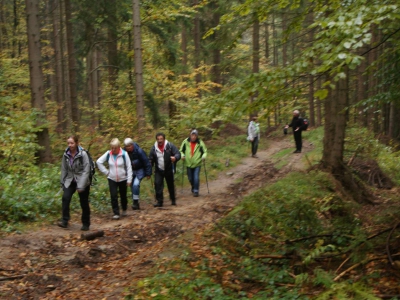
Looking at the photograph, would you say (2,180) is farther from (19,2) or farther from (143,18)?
(19,2)

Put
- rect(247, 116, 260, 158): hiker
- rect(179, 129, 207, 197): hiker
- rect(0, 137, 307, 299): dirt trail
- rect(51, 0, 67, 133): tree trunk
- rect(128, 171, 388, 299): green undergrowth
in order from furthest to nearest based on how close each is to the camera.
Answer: rect(51, 0, 67, 133): tree trunk → rect(247, 116, 260, 158): hiker → rect(179, 129, 207, 197): hiker → rect(0, 137, 307, 299): dirt trail → rect(128, 171, 388, 299): green undergrowth

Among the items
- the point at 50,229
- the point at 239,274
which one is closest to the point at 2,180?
the point at 50,229

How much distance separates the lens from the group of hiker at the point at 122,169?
28.2 feet

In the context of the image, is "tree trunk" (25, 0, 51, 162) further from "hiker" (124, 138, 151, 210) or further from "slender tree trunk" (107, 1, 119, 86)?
"slender tree trunk" (107, 1, 119, 86)

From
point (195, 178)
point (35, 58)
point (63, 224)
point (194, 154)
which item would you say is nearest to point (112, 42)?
point (35, 58)

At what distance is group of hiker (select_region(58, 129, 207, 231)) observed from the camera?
8.60m

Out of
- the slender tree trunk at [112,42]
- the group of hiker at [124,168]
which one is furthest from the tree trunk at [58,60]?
the group of hiker at [124,168]

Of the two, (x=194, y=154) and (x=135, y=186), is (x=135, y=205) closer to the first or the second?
(x=135, y=186)

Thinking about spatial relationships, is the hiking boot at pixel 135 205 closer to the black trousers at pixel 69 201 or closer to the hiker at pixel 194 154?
the black trousers at pixel 69 201

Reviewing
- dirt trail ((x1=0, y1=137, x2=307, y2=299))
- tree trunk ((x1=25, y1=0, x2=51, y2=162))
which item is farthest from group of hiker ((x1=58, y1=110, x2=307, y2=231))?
tree trunk ((x1=25, y1=0, x2=51, y2=162))

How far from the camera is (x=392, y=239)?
603cm

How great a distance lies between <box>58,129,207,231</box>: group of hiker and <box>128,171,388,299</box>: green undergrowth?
2931 millimetres

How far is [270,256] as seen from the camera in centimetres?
634

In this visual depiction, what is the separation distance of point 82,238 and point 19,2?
69.9ft
